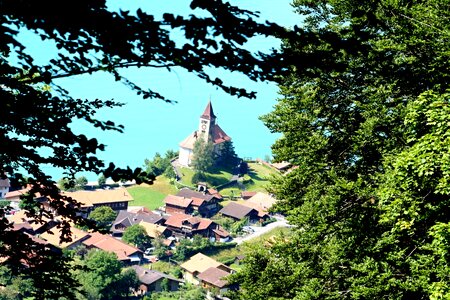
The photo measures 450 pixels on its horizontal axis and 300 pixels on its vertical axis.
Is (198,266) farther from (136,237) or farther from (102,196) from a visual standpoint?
(102,196)

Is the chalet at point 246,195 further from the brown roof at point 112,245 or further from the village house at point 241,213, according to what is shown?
the brown roof at point 112,245

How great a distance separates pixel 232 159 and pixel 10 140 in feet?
257

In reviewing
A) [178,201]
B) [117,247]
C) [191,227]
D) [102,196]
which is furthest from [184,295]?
[102,196]

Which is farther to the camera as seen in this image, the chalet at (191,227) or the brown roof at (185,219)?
the brown roof at (185,219)

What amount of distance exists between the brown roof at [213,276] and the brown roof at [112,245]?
6.94 m

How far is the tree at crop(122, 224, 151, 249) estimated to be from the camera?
169 ft

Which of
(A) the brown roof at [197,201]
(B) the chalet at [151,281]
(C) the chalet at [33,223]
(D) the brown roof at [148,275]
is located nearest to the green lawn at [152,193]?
(A) the brown roof at [197,201]

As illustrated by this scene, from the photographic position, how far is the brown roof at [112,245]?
1861 inches

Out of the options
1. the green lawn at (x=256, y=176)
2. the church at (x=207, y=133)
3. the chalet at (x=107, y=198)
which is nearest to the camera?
the chalet at (x=107, y=198)

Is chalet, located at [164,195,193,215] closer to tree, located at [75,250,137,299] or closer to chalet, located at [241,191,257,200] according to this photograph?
A: chalet, located at [241,191,257,200]

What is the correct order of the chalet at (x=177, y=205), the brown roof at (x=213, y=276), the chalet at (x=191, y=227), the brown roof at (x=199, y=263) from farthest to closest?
the chalet at (x=177, y=205) → the chalet at (x=191, y=227) → the brown roof at (x=199, y=263) → the brown roof at (x=213, y=276)

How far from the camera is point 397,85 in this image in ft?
33.2

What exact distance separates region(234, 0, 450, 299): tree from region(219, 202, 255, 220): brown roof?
164 feet

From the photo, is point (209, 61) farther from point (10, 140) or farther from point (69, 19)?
point (10, 140)
